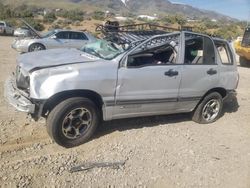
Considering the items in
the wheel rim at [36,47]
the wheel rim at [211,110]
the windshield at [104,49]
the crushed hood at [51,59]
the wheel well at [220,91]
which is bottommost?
the wheel rim at [36,47]

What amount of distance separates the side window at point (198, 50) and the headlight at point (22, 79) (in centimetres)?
289

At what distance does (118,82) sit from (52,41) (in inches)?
453

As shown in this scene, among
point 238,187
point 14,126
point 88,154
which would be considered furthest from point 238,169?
point 14,126

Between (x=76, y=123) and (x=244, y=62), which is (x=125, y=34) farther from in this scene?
(x=244, y=62)

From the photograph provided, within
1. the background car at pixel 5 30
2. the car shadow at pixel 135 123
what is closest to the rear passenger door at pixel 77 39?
the car shadow at pixel 135 123

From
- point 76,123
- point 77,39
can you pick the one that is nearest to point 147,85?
point 76,123

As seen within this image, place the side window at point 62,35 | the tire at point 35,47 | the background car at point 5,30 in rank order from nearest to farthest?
the tire at point 35,47, the side window at point 62,35, the background car at point 5,30

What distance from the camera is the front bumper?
5.00 metres

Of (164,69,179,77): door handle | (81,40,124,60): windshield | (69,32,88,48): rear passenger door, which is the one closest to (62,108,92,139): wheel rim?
(81,40,124,60): windshield

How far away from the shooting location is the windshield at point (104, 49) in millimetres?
5754

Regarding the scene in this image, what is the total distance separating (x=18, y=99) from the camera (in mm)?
5207

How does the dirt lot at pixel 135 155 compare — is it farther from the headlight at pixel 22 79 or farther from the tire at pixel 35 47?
the tire at pixel 35 47

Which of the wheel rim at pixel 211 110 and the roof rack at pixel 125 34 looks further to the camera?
the wheel rim at pixel 211 110

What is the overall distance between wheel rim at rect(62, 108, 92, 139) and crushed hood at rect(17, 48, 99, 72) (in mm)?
763
